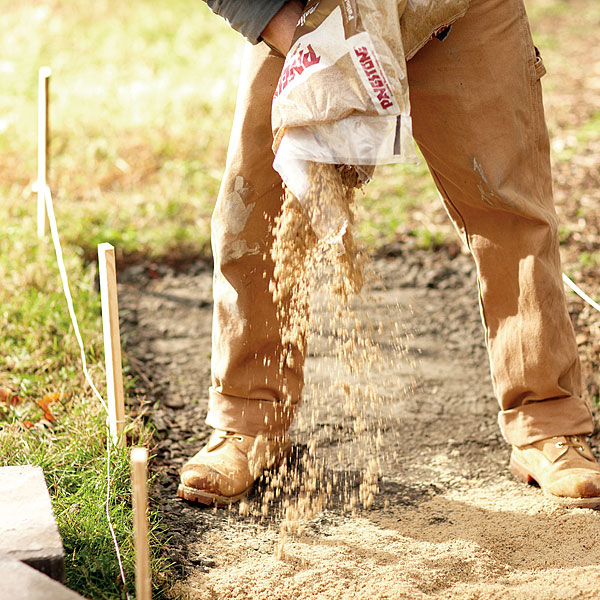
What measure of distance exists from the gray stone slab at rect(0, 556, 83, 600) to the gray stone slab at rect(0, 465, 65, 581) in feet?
0.26

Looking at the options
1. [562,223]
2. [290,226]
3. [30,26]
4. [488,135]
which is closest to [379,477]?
[290,226]

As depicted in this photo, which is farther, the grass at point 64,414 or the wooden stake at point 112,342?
the wooden stake at point 112,342

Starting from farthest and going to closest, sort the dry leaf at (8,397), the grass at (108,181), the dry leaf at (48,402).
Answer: the dry leaf at (8,397), the dry leaf at (48,402), the grass at (108,181)

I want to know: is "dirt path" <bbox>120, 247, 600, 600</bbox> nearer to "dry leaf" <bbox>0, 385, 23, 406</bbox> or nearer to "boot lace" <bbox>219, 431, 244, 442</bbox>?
"boot lace" <bbox>219, 431, 244, 442</bbox>

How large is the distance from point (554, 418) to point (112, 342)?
4.07 ft

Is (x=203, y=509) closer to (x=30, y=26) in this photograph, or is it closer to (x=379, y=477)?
(x=379, y=477)

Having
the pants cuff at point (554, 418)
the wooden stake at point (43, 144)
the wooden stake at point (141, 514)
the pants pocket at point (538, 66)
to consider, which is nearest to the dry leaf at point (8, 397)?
the wooden stake at point (43, 144)

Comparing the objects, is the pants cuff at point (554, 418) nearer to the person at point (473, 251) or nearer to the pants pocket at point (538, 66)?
the person at point (473, 251)

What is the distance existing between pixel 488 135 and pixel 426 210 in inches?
92.1

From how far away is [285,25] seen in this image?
2027 mm

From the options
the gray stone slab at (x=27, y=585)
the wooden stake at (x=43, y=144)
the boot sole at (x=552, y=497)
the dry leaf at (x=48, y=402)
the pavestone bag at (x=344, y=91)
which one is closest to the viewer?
the gray stone slab at (x=27, y=585)

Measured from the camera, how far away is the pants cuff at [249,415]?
2.49m

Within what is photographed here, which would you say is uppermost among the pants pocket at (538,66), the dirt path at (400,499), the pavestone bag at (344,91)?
the pants pocket at (538,66)

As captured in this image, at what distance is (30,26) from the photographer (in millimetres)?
7629
